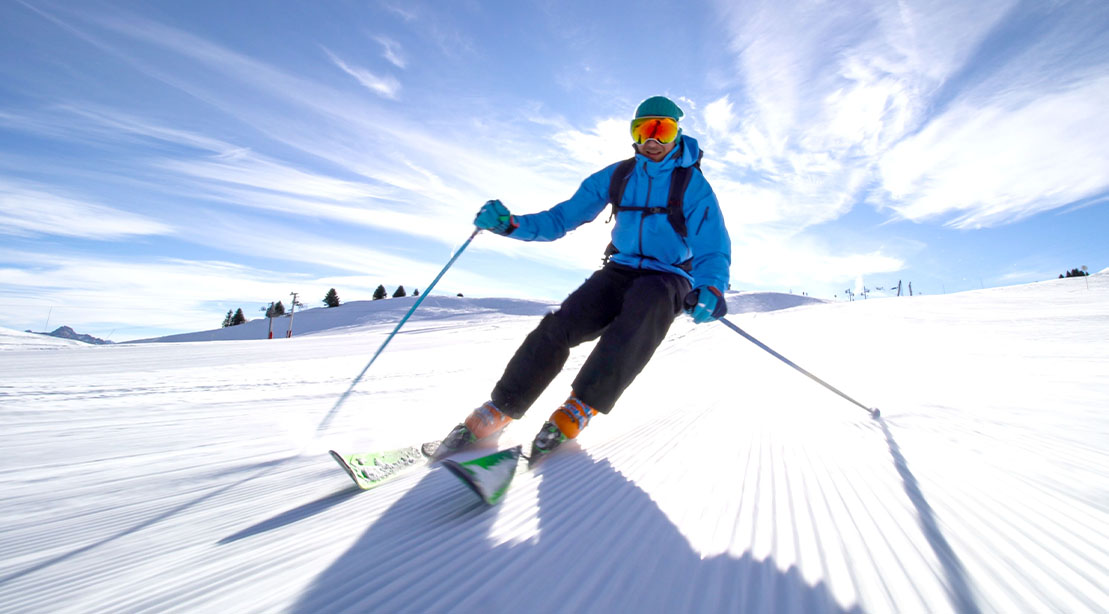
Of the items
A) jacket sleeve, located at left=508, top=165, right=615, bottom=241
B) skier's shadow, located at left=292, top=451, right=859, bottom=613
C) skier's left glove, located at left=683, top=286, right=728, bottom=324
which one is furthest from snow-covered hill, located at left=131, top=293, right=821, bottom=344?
skier's shadow, located at left=292, top=451, right=859, bottom=613

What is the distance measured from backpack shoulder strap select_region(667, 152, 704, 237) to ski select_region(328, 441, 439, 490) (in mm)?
1762

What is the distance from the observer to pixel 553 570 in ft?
2.94

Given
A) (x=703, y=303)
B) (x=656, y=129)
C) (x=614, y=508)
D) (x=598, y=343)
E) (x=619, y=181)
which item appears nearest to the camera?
(x=614, y=508)

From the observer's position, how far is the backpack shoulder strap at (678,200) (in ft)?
8.48

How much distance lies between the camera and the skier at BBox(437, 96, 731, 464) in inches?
78.5

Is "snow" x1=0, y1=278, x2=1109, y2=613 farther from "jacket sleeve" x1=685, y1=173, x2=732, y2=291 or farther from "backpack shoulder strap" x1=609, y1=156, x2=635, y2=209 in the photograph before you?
"backpack shoulder strap" x1=609, y1=156, x2=635, y2=209

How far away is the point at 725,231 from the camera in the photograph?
2.55m

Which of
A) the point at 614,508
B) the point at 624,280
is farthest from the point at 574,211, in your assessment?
the point at 614,508

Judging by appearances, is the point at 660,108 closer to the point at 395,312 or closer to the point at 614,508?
the point at 614,508

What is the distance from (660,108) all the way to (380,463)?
96.5 inches

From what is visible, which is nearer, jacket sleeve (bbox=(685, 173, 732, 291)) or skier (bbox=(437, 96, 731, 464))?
skier (bbox=(437, 96, 731, 464))

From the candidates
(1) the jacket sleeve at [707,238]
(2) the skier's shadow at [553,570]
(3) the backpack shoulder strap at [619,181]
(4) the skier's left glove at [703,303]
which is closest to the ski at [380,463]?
(2) the skier's shadow at [553,570]

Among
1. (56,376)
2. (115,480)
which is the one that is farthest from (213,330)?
(115,480)

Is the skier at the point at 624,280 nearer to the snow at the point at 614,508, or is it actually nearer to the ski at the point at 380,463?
the ski at the point at 380,463
